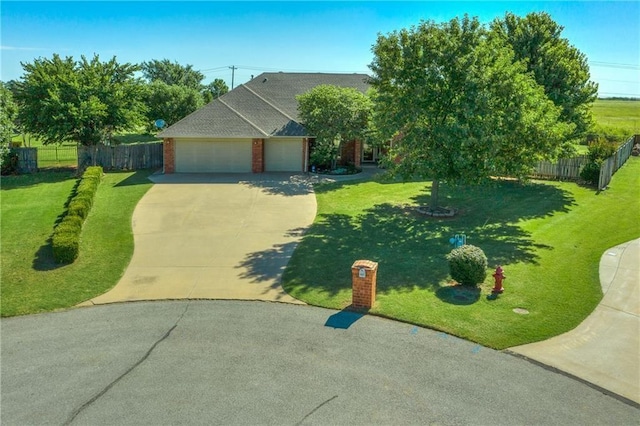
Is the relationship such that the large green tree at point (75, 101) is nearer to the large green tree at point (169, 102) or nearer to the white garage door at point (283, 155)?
the white garage door at point (283, 155)

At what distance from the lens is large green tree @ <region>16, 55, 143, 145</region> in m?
27.4

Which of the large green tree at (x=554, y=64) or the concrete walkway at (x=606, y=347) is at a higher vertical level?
the large green tree at (x=554, y=64)

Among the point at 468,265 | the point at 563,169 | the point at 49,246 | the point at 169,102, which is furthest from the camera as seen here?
the point at 169,102

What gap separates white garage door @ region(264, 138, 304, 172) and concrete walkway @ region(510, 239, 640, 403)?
2028cm

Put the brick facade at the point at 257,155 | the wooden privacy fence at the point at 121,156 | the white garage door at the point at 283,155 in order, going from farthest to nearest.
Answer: the white garage door at the point at 283,155
the wooden privacy fence at the point at 121,156
the brick facade at the point at 257,155

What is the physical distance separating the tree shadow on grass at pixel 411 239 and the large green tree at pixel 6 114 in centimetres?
1466

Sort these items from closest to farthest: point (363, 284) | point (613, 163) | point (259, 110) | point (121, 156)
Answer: point (363, 284), point (613, 163), point (121, 156), point (259, 110)

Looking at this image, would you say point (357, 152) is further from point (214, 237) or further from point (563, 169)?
point (214, 237)

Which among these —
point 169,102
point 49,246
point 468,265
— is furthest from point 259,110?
point 468,265

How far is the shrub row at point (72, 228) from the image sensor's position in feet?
47.8

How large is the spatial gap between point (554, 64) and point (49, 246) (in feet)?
78.5

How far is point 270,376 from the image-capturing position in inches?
343

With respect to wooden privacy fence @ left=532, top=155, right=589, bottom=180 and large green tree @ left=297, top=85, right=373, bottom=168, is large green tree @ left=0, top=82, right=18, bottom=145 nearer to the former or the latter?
large green tree @ left=297, top=85, right=373, bottom=168

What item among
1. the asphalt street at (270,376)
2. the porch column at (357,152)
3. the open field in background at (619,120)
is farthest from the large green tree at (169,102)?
the asphalt street at (270,376)
